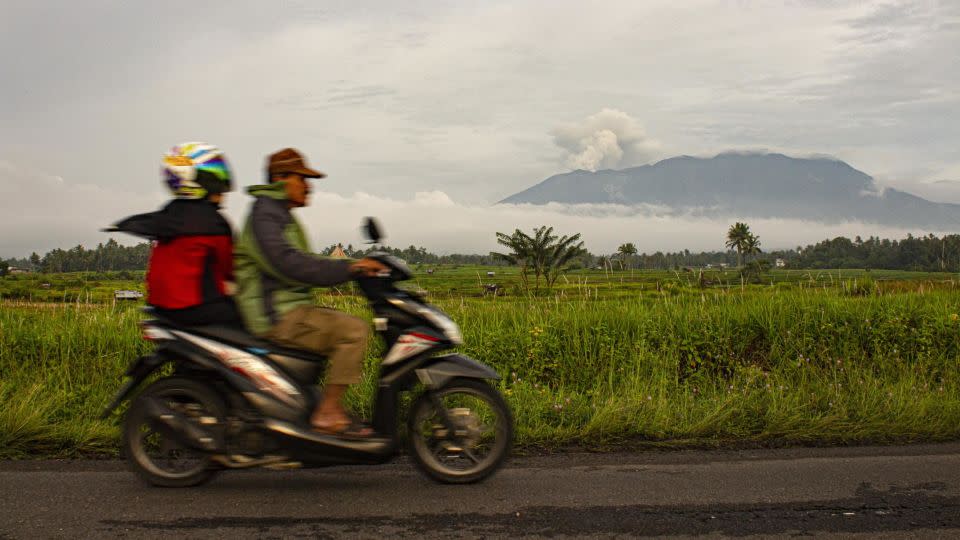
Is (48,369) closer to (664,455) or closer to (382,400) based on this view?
(382,400)

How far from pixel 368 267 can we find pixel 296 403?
87 centimetres

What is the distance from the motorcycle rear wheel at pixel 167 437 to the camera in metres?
4.47

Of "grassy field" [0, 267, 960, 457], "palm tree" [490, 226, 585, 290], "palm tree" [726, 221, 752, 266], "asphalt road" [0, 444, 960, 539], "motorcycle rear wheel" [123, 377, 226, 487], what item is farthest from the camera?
"palm tree" [726, 221, 752, 266]

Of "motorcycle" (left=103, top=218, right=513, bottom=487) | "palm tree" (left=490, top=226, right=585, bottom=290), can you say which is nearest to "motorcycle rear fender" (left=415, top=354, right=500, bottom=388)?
"motorcycle" (left=103, top=218, right=513, bottom=487)

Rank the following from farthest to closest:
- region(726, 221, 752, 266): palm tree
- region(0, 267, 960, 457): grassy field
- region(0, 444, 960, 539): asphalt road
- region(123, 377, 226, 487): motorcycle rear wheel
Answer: region(726, 221, 752, 266): palm tree < region(0, 267, 960, 457): grassy field < region(123, 377, 226, 487): motorcycle rear wheel < region(0, 444, 960, 539): asphalt road

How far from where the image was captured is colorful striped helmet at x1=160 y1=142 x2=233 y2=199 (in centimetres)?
440

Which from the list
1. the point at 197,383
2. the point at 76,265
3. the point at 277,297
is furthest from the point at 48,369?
the point at 76,265

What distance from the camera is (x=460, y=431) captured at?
14.9ft

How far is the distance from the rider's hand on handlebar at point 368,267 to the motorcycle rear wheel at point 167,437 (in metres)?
1.12

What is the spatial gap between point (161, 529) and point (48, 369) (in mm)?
4013

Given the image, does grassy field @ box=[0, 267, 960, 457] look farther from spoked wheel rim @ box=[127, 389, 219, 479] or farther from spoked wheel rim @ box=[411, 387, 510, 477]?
spoked wheel rim @ box=[411, 387, 510, 477]

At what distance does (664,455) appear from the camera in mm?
5180

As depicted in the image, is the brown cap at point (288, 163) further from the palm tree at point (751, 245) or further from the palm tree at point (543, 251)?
the palm tree at point (751, 245)

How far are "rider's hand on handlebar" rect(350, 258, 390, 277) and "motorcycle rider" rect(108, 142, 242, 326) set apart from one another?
2.59 ft
